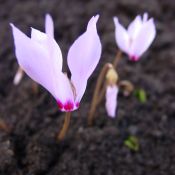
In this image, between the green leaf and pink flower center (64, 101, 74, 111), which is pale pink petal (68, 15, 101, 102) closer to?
pink flower center (64, 101, 74, 111)

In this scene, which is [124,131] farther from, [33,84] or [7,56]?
[7,56]

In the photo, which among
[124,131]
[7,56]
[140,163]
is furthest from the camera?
[7,56]

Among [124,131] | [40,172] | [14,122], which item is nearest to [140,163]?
[124,131]

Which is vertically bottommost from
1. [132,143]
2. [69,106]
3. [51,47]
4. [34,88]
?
[132,143]

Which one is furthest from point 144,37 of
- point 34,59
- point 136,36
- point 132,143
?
point 34,59

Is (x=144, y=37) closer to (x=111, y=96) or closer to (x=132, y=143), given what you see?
(x=111, y=96)

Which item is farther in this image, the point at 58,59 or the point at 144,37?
the point at 144,37

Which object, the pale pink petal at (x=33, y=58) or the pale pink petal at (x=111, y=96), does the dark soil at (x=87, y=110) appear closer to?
the pale pink petal at (x=111, y=96)
